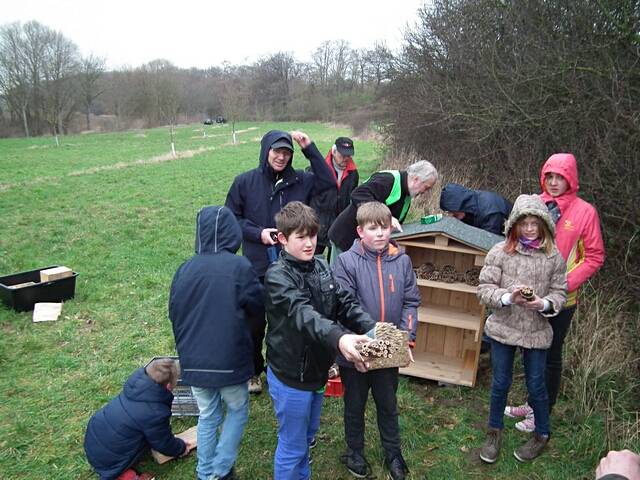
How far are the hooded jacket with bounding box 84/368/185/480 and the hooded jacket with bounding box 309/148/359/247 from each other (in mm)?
2274

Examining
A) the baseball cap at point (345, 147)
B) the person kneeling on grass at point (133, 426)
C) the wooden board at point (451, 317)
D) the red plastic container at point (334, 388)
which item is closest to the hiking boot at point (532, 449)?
the wooden board at point (451, 317)

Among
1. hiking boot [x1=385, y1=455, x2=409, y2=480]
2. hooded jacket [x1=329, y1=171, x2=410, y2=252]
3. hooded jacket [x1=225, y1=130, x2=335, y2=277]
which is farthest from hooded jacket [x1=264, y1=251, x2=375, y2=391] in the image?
hooded jacket [x1=225, y1=130, x2=335, y2=277]

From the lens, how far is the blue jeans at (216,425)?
2.90 meters

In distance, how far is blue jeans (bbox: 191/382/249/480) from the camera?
114 inches

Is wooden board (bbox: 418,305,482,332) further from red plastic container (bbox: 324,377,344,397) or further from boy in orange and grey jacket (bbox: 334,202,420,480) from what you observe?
boy in orange and grey jacket (bbox: 334,202,420,480)

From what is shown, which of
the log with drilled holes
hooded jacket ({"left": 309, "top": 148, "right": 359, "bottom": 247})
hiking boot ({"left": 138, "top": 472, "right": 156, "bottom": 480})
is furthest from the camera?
hooded jacket ({"left": 309, "top": 148, "right": 359, "bottom": 247})

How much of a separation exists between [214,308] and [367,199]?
1.56m

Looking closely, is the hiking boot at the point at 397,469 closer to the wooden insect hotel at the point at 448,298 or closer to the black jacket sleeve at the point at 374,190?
the wooden insect hotel at the point at 448,298

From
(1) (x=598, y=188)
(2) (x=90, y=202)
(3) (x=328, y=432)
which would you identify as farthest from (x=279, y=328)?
(2) (x=90, y=202)

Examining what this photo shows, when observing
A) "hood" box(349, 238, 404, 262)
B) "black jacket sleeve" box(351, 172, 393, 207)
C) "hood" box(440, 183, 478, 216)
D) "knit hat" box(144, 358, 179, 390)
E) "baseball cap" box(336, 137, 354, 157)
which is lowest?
"knit hat" box(144, 358, 179, 390)

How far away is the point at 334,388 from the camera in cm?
403

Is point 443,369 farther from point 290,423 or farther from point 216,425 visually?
point 216,425

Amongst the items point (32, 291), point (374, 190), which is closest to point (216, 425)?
point (374, 190)

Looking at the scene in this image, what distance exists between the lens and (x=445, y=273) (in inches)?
170
